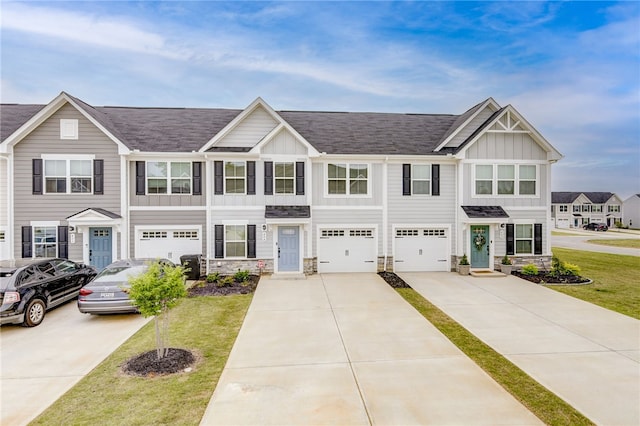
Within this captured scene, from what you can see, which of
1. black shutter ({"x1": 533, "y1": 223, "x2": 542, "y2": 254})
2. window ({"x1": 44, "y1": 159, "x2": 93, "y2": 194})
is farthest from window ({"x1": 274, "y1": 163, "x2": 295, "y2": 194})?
black shutter ({"x1": 533, "y1": 223, "x2": 542, "y2": 254})

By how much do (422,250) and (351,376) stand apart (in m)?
11.6

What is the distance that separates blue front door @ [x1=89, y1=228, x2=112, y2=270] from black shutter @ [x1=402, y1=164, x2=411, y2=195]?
13.7 meters

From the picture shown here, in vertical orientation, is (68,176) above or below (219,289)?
above

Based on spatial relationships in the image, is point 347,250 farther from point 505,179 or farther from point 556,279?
point 556,279

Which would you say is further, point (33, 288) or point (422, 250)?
point (422, 250)

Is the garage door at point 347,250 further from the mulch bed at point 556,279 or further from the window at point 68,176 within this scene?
the window at point 68,176

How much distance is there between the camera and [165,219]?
52.1ft

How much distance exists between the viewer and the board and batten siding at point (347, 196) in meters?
16.3

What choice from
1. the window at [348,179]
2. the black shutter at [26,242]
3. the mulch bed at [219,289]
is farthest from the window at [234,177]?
the black shutter at [26,242]

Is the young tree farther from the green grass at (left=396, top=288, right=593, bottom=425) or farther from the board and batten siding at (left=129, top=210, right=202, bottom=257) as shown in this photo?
the board and batten siding at (left=129, top=210, right=202, bottom=257)

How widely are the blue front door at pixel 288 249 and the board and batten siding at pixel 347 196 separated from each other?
1729mm

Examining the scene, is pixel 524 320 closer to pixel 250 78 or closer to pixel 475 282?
→ pixel 475 282

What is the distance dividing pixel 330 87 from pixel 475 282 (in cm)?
2195

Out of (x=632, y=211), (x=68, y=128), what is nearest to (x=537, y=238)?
(x=68, y=128)
